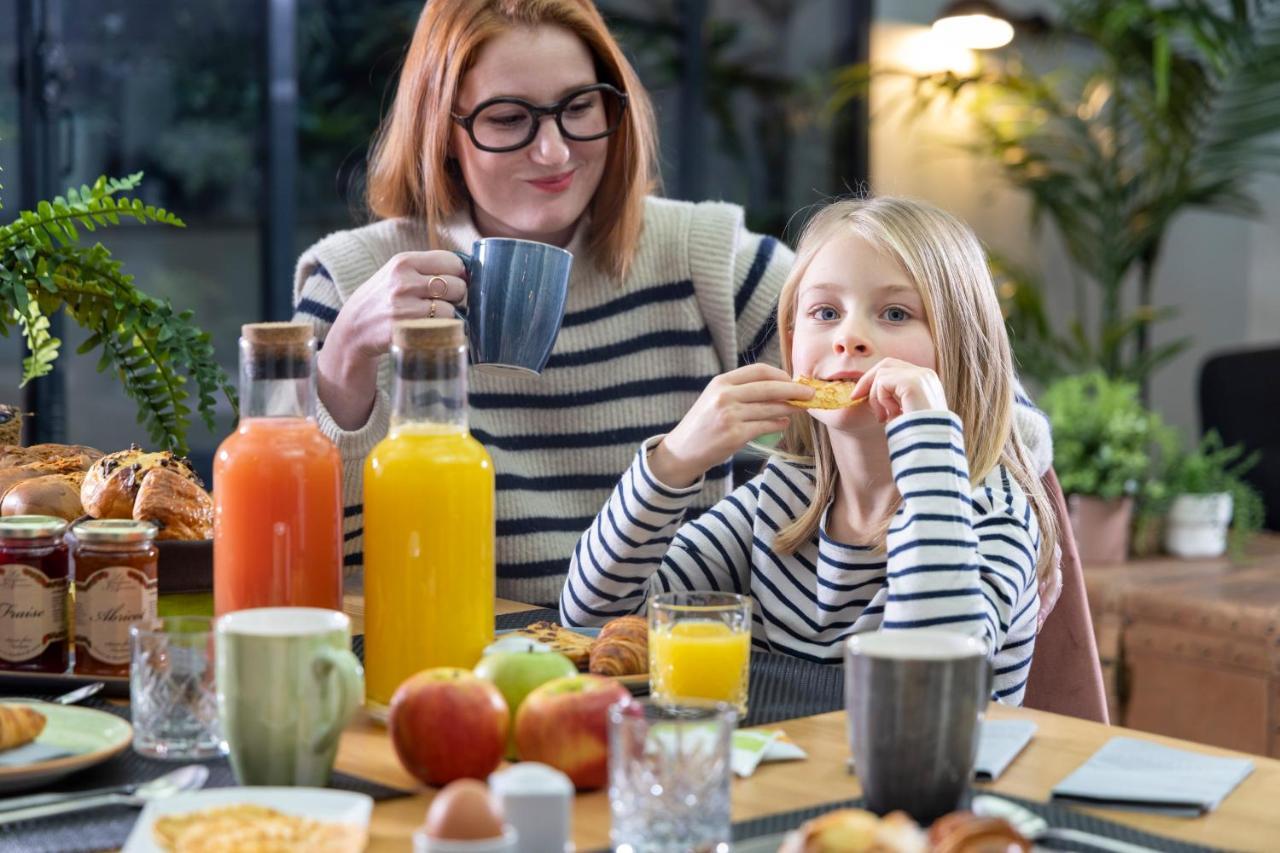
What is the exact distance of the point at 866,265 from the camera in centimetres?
156

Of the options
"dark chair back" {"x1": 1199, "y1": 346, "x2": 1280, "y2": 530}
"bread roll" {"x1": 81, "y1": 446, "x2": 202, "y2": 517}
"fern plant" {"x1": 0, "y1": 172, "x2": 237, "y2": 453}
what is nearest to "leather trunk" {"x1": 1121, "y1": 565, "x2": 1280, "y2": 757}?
"dark chair back" {"x1": 1199, "y1": 346, "x2": 1280, "y2": 530}

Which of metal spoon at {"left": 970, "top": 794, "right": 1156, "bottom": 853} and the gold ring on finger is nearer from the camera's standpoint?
metal spoon at {"left": 970, "top": 794, "right": 1156, "bottom": 853}

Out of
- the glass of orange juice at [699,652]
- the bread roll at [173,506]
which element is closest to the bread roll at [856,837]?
the glass of orange juice at [699,652]

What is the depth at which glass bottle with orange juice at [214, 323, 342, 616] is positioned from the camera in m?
1.14

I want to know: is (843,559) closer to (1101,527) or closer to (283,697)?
(283,697)

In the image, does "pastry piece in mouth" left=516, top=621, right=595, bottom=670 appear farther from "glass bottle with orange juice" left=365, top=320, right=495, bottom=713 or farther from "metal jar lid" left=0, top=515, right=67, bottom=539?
"metal jar lid" left=0, top=515, right=67, bottom=539

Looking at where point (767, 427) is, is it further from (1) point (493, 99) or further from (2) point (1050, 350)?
(2) point (1050, 350)

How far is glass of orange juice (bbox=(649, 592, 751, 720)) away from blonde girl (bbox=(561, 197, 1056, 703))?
0.27 metres

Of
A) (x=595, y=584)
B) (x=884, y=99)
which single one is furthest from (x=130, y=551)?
(x=884, y=99)

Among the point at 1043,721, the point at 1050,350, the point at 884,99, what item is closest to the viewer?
the point at 1043,721

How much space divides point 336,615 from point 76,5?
10.9 ft

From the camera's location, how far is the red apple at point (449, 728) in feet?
3.16

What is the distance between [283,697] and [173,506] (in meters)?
0.41

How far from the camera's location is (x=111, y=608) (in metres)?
1.20
